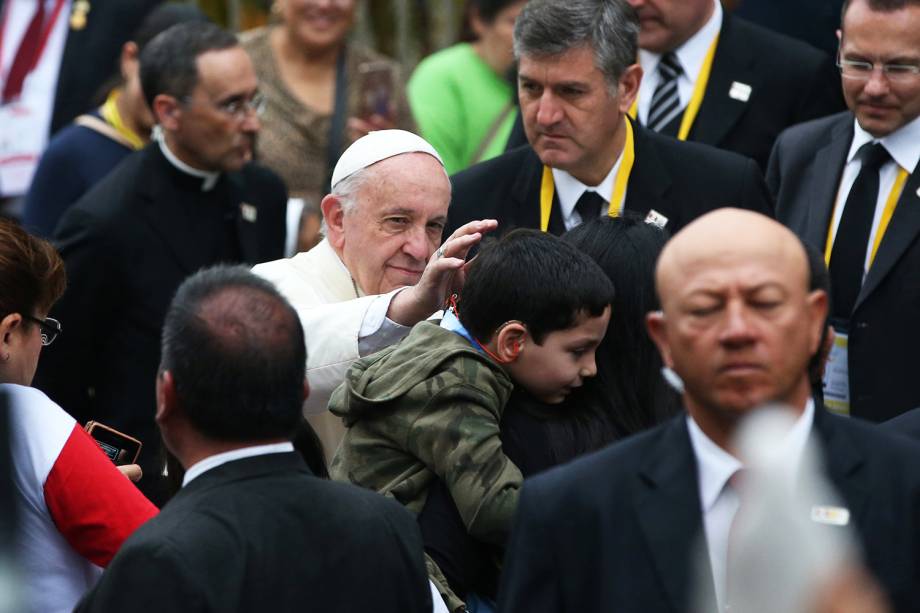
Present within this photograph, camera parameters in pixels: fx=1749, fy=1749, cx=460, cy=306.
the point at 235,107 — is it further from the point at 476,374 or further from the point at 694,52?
the point at 476,374

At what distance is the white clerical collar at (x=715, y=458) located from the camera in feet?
10.2

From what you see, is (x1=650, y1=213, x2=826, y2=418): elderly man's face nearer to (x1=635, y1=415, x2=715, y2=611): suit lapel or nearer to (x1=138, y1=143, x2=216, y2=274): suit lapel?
(x1=635, y1=415, x2=715, y2=611): suit lapel

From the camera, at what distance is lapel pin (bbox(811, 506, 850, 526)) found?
290 cm

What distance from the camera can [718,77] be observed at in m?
6.44

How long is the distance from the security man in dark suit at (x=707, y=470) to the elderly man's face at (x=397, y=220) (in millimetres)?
1972

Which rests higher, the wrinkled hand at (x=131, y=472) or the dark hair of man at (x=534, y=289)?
the dark hair of man at (x=534, y=289)

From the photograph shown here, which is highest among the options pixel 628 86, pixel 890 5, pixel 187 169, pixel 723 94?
pixel 890 5

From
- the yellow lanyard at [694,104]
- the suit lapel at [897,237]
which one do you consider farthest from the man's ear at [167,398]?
the yellow lanyard at [694,104]

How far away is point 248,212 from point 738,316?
4.54 m

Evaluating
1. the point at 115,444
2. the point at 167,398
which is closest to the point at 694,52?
the point at 115,444

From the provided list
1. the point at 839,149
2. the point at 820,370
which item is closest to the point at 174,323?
the point at 820,370

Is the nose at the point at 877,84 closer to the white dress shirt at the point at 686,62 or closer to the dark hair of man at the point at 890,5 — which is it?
the dark hair of man at the point at 890,5

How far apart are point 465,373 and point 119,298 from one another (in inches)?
122

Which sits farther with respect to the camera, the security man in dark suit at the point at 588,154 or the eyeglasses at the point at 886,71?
the eyeglasses at the point at 886,71
